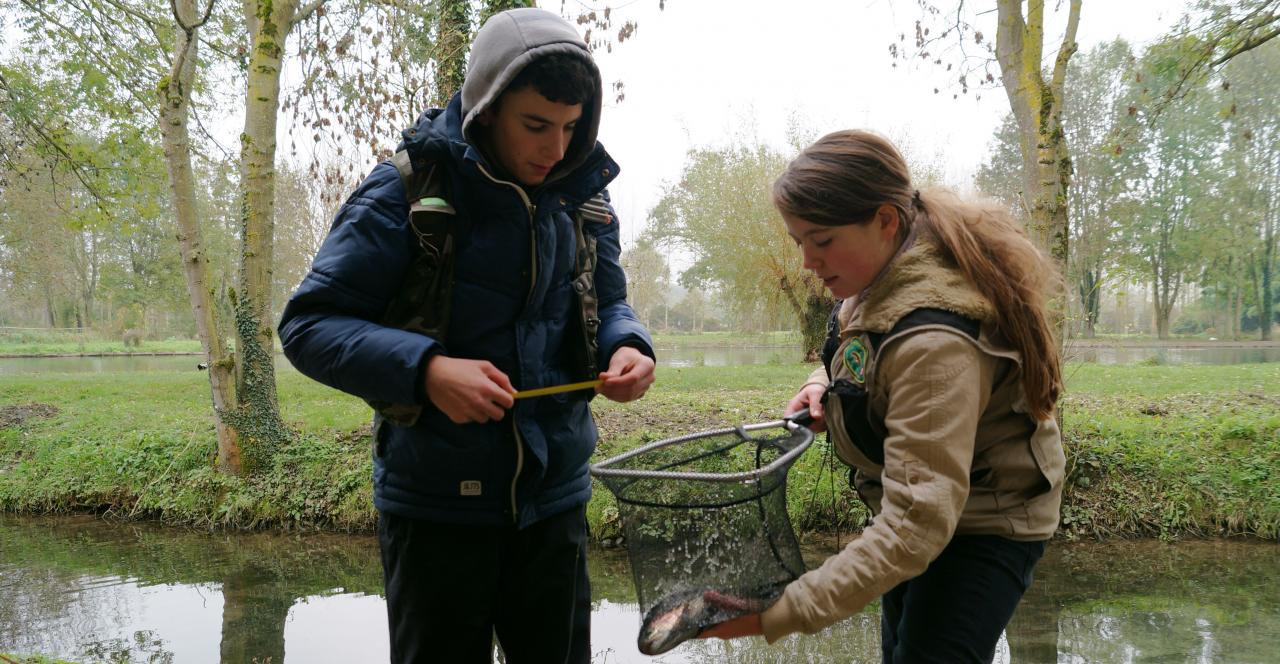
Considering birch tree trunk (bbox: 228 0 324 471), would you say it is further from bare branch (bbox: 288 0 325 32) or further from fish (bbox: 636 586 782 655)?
fish (bbox: 636 586 782 655)

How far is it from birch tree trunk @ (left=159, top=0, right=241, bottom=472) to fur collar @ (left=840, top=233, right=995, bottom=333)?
255 inches

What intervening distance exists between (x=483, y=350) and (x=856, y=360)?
0.78 metres

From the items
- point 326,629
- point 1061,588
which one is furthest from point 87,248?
point 1061,588

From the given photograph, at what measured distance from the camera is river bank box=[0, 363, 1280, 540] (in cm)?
533

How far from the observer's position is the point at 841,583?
128 centimetres

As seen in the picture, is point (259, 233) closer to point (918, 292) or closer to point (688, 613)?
point (688, 613)

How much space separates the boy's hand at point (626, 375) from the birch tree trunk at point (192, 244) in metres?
5.95

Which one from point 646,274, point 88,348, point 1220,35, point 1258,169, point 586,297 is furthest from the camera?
point 646,274

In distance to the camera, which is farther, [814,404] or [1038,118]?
[1038,118]

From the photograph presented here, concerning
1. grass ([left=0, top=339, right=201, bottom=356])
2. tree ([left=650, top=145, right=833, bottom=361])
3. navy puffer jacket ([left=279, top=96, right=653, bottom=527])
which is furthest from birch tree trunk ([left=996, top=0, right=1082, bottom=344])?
grass ([left=0, top=339, right=201, bottom=356])

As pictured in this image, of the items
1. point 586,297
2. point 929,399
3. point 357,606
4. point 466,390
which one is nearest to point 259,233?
point 357,606

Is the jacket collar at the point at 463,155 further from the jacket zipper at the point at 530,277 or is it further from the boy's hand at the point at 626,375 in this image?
the boy's hand at the point at 626,375

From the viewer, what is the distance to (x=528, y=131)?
156 centimetres

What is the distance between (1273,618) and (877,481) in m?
4.06
